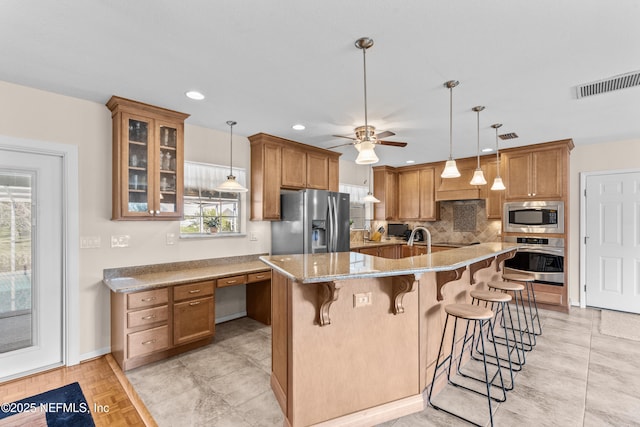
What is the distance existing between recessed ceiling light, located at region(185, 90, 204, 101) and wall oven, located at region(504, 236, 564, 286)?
4.46 metres

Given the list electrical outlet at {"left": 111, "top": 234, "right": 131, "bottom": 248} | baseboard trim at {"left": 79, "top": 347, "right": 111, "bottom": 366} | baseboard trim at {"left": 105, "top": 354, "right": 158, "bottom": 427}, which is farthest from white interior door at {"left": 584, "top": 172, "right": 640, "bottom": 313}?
baseboard trim at {"left": 79, "top": 347, "right": 111, "bottom": 366}

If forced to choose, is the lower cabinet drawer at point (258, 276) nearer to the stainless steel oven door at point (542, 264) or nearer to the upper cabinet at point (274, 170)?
the upper cabinet at point (274, 170)

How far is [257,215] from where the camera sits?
13.7ft

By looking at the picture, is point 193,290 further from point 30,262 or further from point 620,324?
point 620,324

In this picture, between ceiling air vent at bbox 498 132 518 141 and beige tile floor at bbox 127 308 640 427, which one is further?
ceiling air vent at bbox 498 132 518 141

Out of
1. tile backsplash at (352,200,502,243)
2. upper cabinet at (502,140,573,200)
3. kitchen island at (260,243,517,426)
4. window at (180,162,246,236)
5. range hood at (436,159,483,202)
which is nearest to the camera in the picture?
kitchen island at (260,243,517,426)

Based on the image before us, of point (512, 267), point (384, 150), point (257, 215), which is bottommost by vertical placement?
point (512, 267)

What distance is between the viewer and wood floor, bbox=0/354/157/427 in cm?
217

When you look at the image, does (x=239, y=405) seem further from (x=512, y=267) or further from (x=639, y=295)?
(x=639, y=295)

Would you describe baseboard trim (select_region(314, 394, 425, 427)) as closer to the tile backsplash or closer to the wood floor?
the wood floor

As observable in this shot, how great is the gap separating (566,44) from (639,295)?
14.3 ft

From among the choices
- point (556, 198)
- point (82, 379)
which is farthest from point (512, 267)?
point (82, 379)

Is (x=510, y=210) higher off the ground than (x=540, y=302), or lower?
higher

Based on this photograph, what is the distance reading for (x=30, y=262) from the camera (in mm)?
2791
